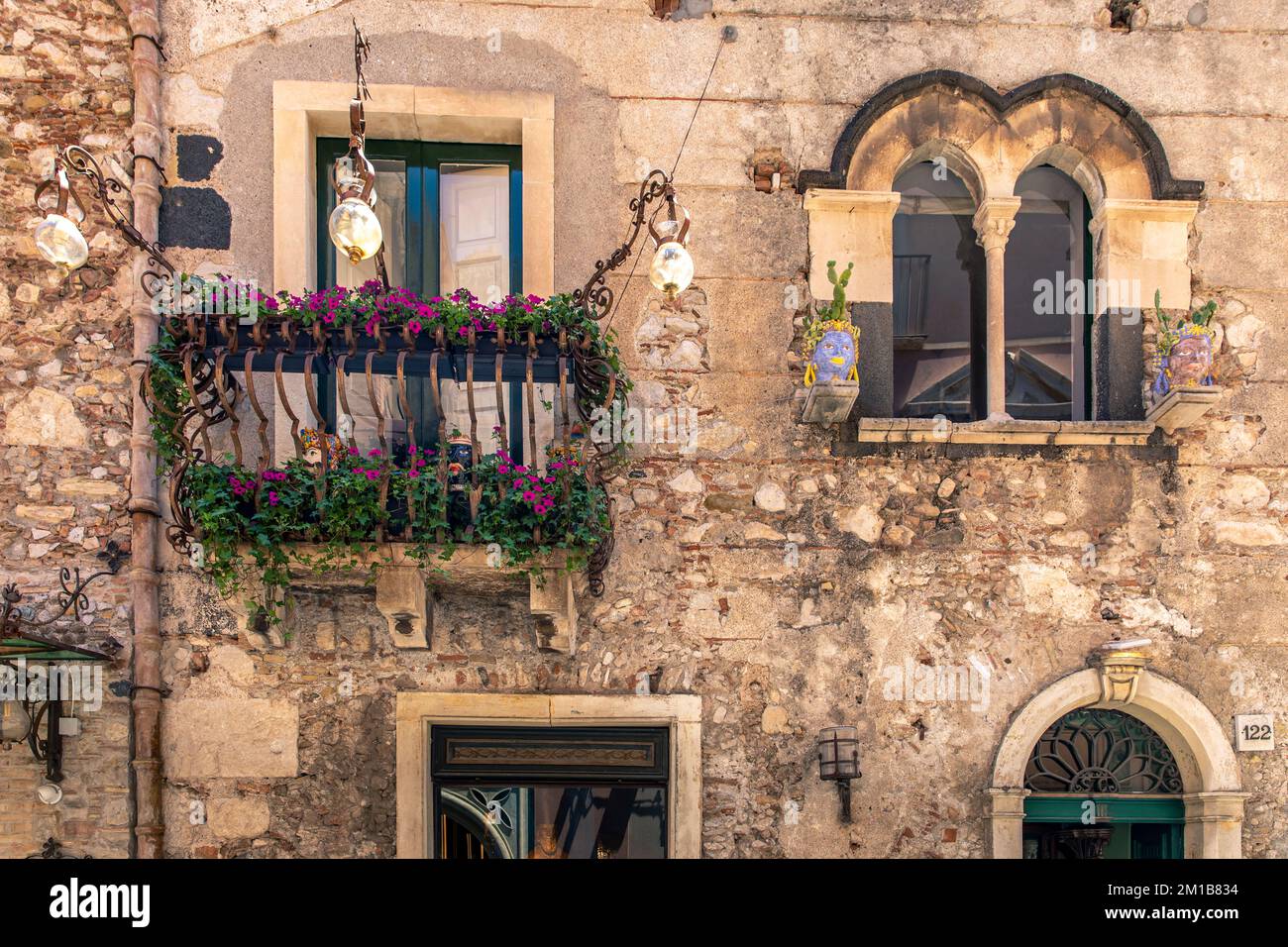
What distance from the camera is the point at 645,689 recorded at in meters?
6.95

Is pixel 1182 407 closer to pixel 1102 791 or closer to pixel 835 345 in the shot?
pixel 835 345

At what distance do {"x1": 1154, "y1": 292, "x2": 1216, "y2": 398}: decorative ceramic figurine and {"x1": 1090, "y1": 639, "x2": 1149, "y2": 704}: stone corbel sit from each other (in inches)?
58.4

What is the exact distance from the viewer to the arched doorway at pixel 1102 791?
7070 millimetres

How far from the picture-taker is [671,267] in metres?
6.11

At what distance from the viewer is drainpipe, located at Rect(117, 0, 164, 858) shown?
→ 6594mm

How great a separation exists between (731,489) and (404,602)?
197cm

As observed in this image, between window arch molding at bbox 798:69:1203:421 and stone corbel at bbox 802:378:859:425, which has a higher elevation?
window arch molding at bbox 798:69:1203:421

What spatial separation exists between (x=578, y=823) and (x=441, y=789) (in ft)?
2.59

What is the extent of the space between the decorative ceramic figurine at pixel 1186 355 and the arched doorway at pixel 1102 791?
6.33 ft

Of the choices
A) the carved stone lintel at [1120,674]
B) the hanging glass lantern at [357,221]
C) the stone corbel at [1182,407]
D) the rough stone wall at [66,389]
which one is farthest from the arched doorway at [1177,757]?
the rough stone wall at [66,389]

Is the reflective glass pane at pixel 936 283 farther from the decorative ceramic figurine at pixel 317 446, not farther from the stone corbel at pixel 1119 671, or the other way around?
the decorative ceramic figurine at pixel 317 446

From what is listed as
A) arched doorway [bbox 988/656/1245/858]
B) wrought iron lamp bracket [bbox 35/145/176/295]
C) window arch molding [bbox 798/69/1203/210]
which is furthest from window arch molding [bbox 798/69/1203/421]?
wrought iron lamp bracket [bbox 35/145/176/295]

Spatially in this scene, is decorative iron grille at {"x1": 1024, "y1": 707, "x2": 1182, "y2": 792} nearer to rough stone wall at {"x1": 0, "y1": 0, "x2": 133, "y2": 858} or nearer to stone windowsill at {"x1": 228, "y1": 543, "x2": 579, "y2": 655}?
stone windowsill at {"x1": 228, "y1": 543, "x2": 579, "y2": 655}

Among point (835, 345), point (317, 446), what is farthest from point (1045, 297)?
point (317, 446)
